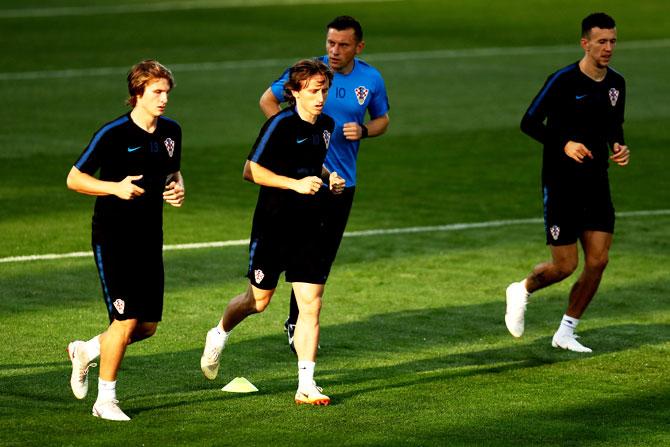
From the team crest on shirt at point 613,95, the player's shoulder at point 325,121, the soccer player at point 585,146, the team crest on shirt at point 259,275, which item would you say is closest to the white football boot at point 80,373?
the team crest on shirt at point 259,275

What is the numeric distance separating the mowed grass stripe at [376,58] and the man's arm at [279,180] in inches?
737

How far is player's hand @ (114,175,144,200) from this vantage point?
8617 millimetres

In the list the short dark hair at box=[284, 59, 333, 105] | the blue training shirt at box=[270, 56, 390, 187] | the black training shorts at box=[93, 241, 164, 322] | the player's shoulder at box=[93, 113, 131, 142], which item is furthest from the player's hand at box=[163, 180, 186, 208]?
the blue training shirt at box=[270, 56, 390, 187]

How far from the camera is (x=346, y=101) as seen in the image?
11.3 metres

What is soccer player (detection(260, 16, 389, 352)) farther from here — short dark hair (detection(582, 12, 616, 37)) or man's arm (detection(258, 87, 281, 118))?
short dark hair (detection(582, 12, 616, 37))

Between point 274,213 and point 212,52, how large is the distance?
22.1 metres

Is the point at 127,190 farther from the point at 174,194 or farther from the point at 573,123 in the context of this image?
the point at 573,123

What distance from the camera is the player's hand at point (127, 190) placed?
8.62 metres

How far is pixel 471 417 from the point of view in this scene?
9.21m

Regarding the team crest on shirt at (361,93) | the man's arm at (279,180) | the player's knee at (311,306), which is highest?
the team crest on shirt at (361,93)

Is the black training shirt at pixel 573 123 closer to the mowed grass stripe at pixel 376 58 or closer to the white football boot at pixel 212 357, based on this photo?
the white football boot at pixel 212 357

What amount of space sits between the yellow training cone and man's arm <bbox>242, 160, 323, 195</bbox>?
134cm

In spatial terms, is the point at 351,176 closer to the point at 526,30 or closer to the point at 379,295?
the point at 379,295

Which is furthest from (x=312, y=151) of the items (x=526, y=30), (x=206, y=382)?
(x=526, y=30)
